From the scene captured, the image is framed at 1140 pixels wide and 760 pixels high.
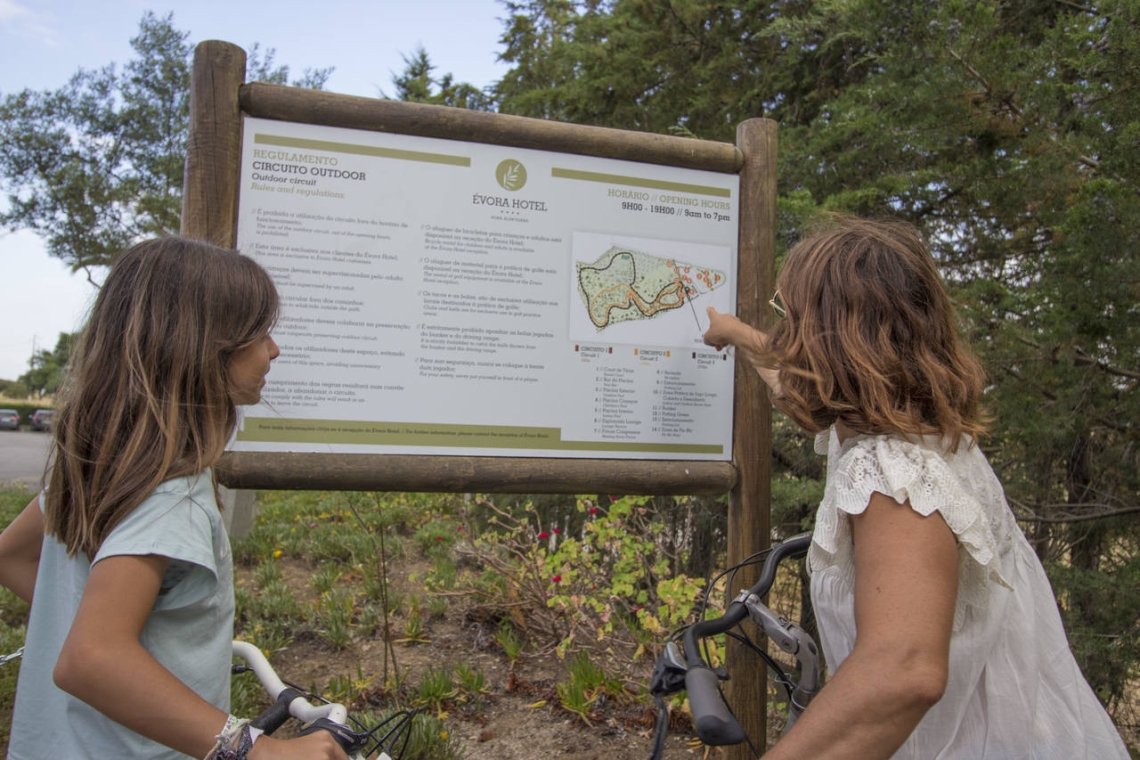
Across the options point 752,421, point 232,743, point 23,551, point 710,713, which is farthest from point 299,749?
point 752,421

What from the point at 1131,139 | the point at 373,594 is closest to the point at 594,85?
the point at 373,594

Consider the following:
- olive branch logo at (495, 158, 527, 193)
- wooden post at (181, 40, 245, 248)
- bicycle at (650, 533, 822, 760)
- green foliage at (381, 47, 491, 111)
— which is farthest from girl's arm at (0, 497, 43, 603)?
green foliage at (381, 47, 491, 111)

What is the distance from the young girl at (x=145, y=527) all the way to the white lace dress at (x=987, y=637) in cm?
98

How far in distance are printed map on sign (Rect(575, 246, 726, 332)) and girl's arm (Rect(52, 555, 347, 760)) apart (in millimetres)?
1439

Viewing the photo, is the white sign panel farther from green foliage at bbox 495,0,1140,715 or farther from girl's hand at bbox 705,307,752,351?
green foliage at bbox 495,0,1140,715

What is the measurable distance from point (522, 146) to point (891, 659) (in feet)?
5.67

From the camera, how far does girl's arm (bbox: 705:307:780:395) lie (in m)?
2.37

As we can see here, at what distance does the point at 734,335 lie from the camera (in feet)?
7.93

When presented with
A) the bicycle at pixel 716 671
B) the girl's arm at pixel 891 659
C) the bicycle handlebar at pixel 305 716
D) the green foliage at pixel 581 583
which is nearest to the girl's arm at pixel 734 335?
the bicycle at pixel 716 671

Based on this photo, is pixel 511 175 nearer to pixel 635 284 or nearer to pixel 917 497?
pixel 635 284

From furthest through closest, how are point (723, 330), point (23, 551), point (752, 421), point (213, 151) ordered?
1. point (752, 421)
2. point (723, 330)
3. point (213, 151)
4. point (23, 551)

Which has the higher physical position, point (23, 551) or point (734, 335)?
point (734, 335)

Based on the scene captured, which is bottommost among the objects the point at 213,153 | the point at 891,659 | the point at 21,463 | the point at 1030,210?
the point at 21,463

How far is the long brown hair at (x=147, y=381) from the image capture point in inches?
56.6
